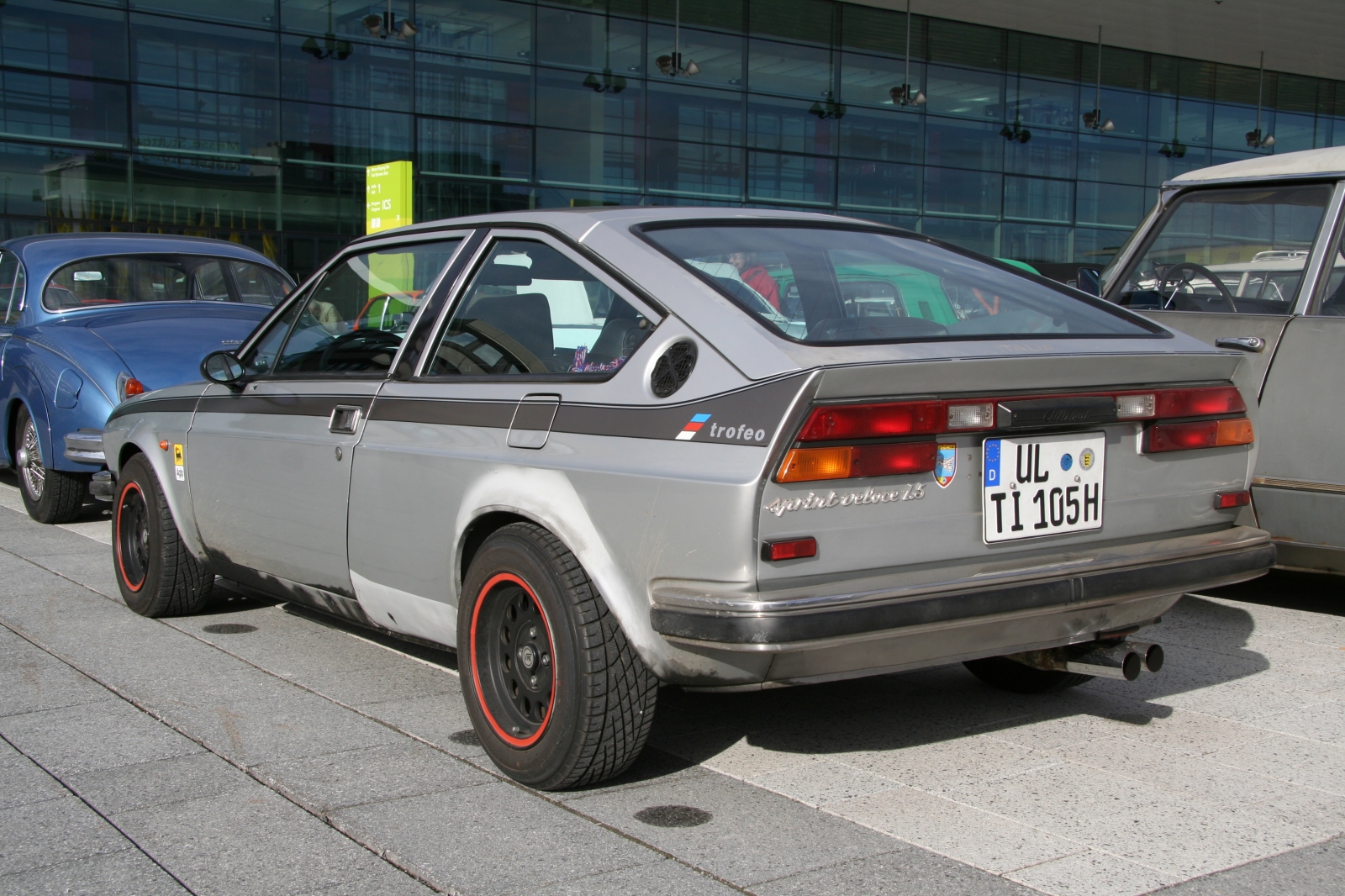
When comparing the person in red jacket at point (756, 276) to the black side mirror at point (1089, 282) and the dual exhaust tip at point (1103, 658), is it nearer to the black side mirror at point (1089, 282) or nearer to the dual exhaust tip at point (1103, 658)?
the dual exhaust tip at point (1103, 658)

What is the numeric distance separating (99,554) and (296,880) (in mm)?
4803

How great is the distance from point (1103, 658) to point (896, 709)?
0.78 meters

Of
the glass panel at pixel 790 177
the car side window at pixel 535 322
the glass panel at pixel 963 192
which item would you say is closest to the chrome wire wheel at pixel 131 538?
the car side window at pixel 535 322

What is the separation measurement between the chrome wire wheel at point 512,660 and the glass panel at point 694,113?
2330 cm

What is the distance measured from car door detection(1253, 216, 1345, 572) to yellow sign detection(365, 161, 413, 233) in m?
11.2

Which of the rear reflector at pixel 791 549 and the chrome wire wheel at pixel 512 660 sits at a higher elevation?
the rear reflector at pixel 791 549

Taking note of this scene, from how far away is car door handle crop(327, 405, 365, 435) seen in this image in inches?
162

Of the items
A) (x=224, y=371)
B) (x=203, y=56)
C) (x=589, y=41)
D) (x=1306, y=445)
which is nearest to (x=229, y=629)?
(x=224, y=371)

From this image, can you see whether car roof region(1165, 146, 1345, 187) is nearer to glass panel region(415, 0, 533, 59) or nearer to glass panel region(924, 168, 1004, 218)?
glass panel region(415, 0, 533, 59)

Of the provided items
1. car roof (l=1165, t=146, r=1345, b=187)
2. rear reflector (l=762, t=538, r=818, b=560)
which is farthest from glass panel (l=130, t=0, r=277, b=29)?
rear reflector (l=762, t=538, r=818, b=560)

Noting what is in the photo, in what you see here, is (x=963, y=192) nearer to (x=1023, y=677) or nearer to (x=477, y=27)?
(x=477, y=27)

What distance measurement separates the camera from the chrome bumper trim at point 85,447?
7254mm

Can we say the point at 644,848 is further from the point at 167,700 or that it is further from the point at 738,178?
the point at 738,178

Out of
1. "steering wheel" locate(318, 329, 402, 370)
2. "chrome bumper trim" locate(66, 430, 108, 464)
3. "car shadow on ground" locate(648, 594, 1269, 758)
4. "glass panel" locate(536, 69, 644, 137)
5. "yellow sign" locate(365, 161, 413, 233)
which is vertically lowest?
"car shadow on ground" locate(648, 594, 1269, 758)
